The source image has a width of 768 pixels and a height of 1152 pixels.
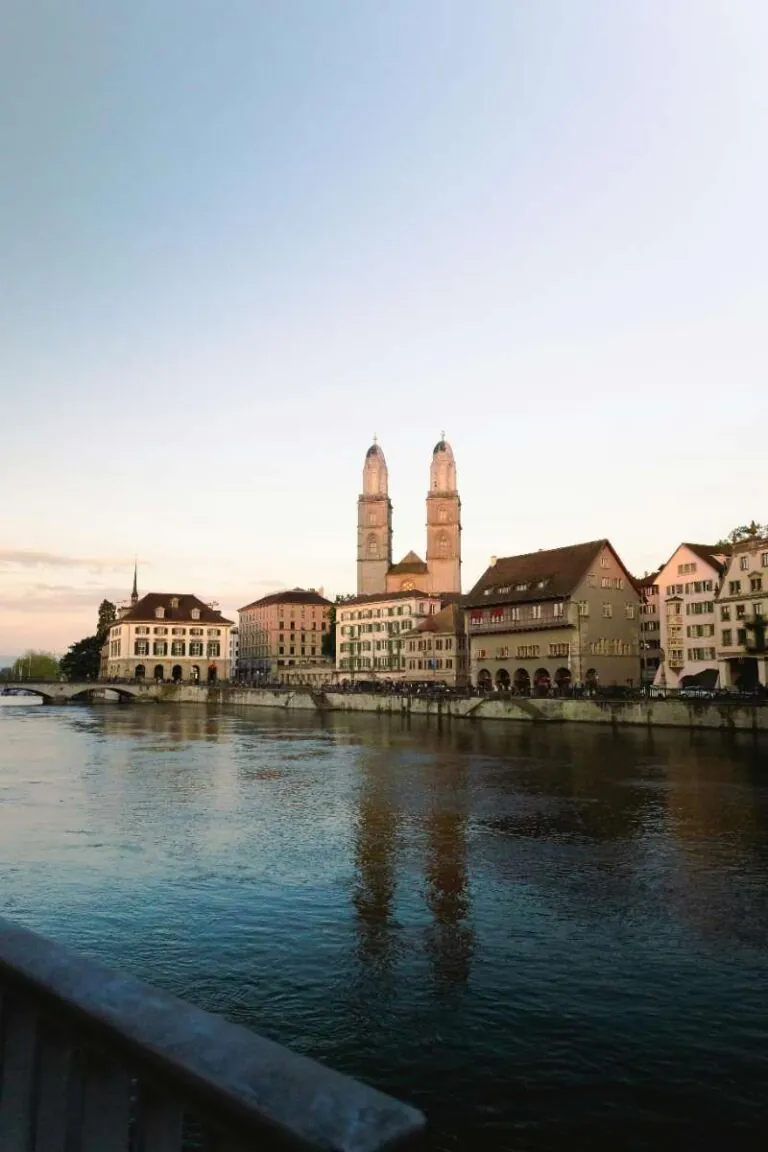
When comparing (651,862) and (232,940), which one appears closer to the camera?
(232,940)

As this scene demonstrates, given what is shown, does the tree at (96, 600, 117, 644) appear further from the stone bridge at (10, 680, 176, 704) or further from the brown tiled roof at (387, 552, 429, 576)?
the brown tiled roof at (387, 552, 429, 576)

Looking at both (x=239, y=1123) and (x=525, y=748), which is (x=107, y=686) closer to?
(x=525, y=748)

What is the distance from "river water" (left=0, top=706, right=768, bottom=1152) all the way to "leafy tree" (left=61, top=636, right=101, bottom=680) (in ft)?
469

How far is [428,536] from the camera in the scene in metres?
175

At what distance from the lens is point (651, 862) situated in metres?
20.2

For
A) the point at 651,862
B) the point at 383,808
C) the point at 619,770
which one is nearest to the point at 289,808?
the point at 383,808

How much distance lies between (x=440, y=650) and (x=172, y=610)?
191ft

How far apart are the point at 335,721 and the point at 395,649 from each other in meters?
46.7

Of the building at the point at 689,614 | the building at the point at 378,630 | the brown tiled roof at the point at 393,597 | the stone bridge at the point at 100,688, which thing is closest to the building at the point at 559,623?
the building at the point at 689,614

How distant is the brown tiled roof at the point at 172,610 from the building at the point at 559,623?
70639 millimetres

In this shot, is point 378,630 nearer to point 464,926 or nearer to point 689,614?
point 689,614

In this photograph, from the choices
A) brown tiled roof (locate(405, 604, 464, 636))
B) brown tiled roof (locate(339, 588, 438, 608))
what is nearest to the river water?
brown tiled roof (locate(405, 604, 464, 636))

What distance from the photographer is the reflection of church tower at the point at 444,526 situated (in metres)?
173

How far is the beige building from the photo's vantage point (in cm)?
14962
